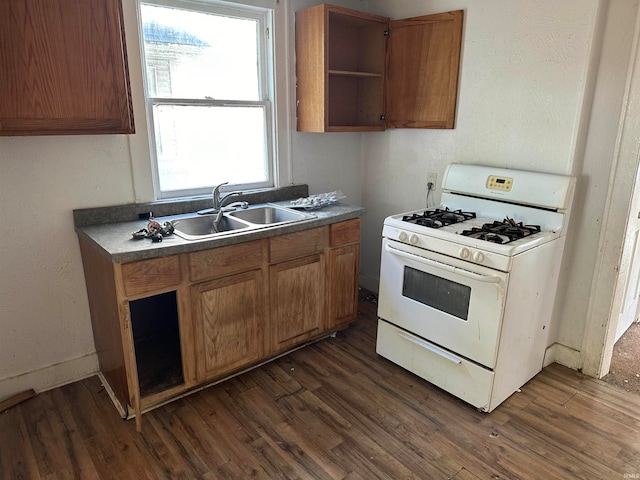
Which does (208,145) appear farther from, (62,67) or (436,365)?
(436,365)

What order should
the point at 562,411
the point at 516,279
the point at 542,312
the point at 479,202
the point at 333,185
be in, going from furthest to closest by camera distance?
the point at 333,185 < the point at 479,202 < the point at 542,312 < the point at 562,411 < the point at 516,279

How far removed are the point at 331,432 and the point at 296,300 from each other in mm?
789

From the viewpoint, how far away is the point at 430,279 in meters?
2.28

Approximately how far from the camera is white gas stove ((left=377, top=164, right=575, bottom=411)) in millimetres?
2062

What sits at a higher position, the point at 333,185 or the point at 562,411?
the point at 333,185

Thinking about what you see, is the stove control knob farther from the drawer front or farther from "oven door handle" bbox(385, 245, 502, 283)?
the drawer front

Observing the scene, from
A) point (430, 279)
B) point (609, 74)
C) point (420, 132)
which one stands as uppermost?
point (609, 74)

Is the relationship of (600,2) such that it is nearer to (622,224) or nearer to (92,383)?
(622,224)

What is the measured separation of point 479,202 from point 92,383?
2.45 m

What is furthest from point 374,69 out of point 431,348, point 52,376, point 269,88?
point 52,376

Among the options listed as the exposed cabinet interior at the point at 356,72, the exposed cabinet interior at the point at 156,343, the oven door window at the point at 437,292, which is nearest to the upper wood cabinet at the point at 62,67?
the exposed cabinet interior at the point at 156,343

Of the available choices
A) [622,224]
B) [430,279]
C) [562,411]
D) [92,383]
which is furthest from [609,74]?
[92,383]

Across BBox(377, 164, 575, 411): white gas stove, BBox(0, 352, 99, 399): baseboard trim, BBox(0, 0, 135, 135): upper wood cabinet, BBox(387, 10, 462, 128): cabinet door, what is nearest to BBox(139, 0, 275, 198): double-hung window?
BBox(0, 0, 135, 135): upper wood cabinet

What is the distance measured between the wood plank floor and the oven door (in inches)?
13.3
